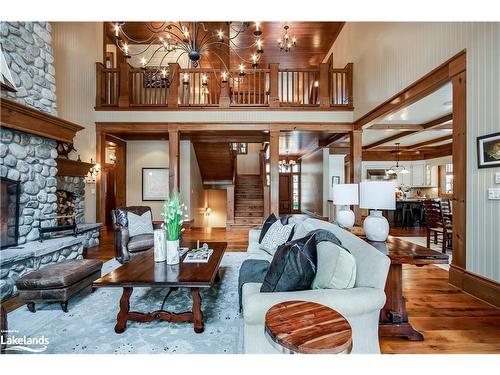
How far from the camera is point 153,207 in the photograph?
24.2ft

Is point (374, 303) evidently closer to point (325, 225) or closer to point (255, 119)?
point (325, 225)

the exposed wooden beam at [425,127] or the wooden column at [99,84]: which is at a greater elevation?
the wooden column at [99,84]

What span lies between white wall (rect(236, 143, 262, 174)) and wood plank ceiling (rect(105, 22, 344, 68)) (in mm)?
3835

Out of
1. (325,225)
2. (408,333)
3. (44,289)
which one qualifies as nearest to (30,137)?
(44,289)

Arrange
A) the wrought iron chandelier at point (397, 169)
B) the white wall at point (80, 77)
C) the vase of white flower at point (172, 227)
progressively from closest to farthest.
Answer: the vase of white flower at point (172, 227) → the white wall at point (80, 77) → the wrought iron chandelier at point (397, 169)

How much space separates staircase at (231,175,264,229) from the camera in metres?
7.46

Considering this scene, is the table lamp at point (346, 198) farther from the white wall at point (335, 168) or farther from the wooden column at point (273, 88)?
the white wall at point (335, 168)

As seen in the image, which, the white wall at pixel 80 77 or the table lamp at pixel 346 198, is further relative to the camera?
the white wall at pixel 80 77

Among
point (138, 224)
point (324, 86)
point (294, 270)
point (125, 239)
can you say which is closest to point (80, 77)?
point (138, 224)

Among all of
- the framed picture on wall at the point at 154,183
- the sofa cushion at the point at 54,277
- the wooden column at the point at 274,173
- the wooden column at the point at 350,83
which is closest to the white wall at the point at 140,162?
the framed picture on wall at the point at 154,183

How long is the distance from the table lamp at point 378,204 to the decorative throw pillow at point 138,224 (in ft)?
11.0

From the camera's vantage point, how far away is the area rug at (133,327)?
189cm

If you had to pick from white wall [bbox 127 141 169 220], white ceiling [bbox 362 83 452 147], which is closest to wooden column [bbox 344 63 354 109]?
white ceiling [bbox 362 83 452 147]
